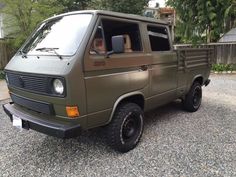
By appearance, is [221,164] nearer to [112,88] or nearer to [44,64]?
[112,88]

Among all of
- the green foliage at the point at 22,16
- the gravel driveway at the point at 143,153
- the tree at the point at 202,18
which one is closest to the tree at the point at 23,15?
the green foliage at the point at 22,16

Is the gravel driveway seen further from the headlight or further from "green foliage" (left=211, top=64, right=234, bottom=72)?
"green foliage" (left=211, top=64, right=234, bottom=72)

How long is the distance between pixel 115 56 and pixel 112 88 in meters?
0.47

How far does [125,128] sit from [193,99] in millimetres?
2551

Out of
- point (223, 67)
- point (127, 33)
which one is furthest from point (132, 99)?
point (223, 67)

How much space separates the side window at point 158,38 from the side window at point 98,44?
1238mm

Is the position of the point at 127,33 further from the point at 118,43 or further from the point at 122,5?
the point at 122,5

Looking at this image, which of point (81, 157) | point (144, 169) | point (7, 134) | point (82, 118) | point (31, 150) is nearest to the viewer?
point (82, 118)

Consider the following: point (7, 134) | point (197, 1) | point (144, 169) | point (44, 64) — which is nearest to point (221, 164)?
point (144, 169)

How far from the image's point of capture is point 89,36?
3316mm

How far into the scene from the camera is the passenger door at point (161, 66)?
441 centimetres

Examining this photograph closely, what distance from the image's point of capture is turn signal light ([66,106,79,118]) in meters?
3.09

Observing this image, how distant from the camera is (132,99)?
163 inches

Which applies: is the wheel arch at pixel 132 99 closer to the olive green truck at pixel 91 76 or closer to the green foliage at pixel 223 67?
the olive green truck at pixel 91 76
